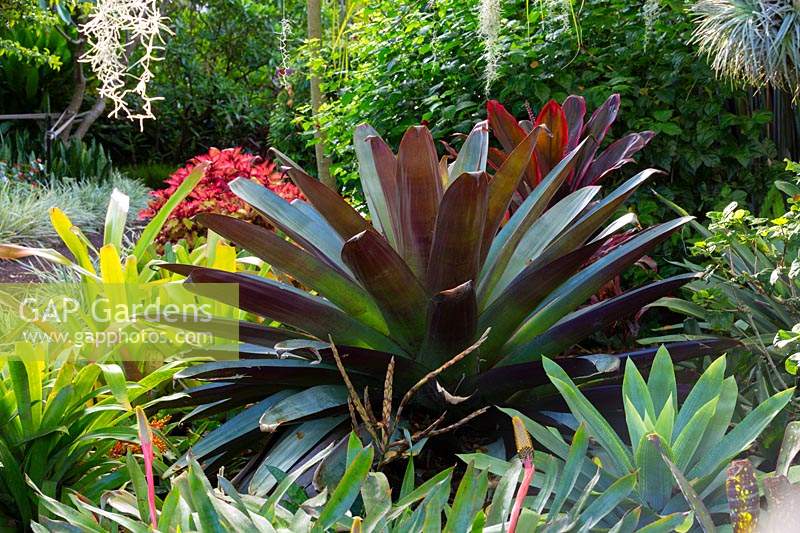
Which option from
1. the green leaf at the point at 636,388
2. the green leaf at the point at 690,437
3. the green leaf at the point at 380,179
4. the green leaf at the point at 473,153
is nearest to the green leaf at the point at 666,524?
the green leaf at the point at 690,437

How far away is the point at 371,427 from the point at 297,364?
0.41m

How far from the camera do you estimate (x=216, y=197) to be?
418 centimetres

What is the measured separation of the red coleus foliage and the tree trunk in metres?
0.69

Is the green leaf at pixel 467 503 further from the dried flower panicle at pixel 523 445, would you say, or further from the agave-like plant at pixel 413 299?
the agave-like plant at pixel 413 299

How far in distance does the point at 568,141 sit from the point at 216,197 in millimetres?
1936

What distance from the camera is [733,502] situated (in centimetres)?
102

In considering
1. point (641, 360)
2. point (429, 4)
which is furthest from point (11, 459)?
point (429, 4)

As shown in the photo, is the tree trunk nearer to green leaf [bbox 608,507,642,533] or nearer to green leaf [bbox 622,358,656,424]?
green leaf [bbox 622,358,656,424]

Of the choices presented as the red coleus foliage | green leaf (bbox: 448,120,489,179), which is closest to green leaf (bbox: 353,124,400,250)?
green leaf (bbox: 448,120,489,179)

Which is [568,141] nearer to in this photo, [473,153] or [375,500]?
[473,153]

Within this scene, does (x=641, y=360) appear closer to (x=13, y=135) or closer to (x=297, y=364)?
(x=297, y=364)

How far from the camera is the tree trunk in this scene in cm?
504

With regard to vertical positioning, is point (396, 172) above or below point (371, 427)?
above

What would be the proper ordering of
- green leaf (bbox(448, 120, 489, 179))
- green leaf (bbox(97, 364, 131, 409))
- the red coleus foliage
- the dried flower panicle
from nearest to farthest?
the dried flower panicle
green leaf (bbox(97, 364, 131, 409))
green leaf (bbox(448, 120, 489, 179))
the red coleus foliage
